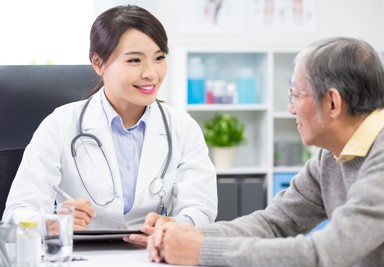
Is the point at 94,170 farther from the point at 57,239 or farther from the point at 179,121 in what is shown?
the point at 57,239

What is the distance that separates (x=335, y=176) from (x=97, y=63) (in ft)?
2.87

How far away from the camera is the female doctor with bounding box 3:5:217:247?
2.01m

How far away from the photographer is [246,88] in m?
4.63

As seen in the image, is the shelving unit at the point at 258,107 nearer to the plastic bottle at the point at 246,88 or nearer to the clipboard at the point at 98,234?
the plastic bottle at the point at 246,88

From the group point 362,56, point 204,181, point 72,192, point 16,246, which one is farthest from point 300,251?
point 72,192

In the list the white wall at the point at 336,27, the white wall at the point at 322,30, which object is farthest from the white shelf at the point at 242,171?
the white wall at the point at 336,27

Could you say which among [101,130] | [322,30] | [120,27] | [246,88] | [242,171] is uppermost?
[322,30]

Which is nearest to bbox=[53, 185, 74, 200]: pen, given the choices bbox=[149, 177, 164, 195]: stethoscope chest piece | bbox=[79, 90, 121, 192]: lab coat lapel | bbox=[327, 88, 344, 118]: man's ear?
bbox=[79, 90, 121, 192]: lab coat lapel

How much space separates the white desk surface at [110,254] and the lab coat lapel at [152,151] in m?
0.33

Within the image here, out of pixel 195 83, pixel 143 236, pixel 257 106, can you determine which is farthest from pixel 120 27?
pixel 257 106

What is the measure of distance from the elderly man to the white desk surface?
4cm

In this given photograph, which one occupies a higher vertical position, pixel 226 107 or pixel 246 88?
pixel 246 88

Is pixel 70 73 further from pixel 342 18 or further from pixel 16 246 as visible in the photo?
pixel 342 18

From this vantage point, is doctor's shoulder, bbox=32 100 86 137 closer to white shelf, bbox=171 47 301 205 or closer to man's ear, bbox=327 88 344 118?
man's ear, bbox=327 88 344 118
